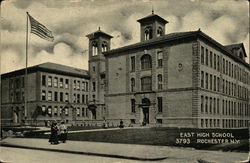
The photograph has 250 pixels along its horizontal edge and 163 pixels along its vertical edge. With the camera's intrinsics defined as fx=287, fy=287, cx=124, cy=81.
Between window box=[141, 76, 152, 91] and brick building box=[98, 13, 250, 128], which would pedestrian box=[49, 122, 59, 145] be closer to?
brick building box=[98, 13, 250, 128]

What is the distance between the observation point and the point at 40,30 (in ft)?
49.9

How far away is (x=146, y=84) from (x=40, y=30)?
2409 centimetres

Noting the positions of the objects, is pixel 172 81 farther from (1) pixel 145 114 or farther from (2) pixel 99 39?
(2) pixel 99 39

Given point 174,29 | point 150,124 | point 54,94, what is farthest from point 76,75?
point 174,29

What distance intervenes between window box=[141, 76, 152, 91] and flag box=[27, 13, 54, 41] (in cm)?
2338

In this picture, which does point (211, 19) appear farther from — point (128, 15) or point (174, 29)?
point (128, 15)

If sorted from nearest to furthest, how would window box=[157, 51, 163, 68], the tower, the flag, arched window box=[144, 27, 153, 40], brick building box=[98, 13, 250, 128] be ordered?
the flag < brick building box=[98, 13, 250, 128] < window box=[157, 51, 163, 68] < arched window box=[144, 27, 153, 40] < the tower

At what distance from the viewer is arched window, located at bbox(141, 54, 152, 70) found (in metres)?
37.4

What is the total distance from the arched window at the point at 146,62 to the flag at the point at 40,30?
23.2 metres

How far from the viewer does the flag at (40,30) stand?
14898mm

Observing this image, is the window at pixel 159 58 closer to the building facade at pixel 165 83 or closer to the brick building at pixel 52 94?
the building facade at pixel 165 83

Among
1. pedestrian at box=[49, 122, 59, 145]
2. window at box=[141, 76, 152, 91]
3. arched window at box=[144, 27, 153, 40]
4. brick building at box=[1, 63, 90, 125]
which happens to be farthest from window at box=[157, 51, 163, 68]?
pedestrian at box=[49, 122, 59, 145]

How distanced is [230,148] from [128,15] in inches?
301

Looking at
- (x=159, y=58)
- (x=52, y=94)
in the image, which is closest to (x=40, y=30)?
(x=159, y=58)
